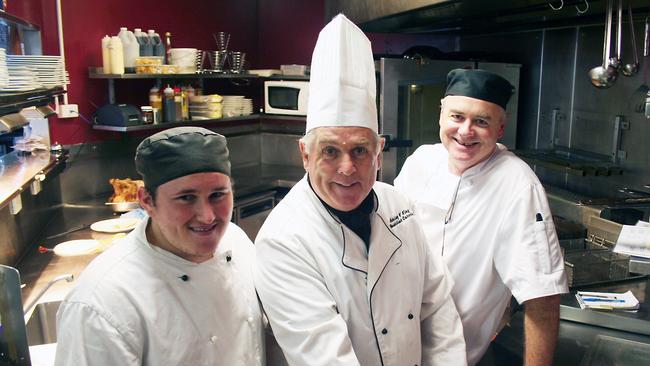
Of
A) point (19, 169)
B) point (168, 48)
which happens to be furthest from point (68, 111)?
point (19, 169)

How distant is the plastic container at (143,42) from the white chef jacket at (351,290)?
9.09ft

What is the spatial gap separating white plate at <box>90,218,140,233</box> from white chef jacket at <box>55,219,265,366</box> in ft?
5.74

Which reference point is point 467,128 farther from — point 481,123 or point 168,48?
point 168,48

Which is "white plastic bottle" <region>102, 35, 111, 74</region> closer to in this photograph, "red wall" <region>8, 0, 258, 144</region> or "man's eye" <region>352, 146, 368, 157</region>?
"red wall" <region>8, 0, 258, 144</region>

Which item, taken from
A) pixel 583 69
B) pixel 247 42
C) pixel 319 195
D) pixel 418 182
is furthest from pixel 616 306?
pixel 247 42

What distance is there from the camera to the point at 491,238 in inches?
65.7

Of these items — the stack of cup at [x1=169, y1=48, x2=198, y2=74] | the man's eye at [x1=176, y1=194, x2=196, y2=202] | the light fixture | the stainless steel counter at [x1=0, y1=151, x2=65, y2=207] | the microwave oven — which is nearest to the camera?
the man's eye at [x1=176, y1=194, x2=196, y2=202]

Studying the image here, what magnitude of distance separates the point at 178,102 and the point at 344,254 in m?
2.98

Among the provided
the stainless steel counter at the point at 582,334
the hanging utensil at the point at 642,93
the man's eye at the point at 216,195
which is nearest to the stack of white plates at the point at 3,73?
the man's eye at the point at 216,195

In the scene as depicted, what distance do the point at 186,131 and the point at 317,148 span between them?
1.08 ft

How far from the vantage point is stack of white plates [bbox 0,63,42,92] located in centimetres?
211

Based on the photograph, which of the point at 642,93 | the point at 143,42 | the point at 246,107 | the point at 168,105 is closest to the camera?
the point at 642,93

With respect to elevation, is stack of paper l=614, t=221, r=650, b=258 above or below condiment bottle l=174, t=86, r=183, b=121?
below

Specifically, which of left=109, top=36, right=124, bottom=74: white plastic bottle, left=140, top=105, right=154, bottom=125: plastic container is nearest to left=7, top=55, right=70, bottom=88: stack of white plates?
left=109, top=36, right=124, bottom=74: white plastic bottle
